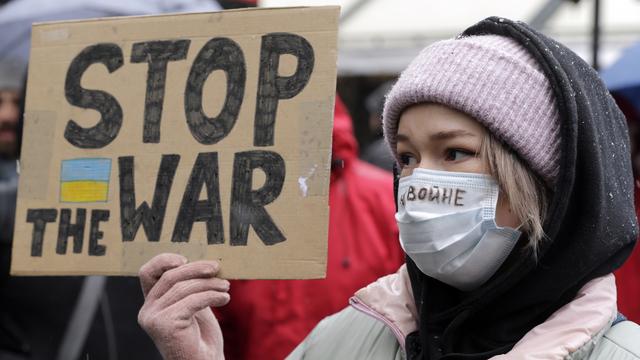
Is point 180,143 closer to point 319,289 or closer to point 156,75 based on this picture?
point 156,75

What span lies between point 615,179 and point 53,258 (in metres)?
1.30

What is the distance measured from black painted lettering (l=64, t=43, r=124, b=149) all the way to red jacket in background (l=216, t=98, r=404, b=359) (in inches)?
58.7

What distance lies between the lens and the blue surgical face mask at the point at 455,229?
2096 millimetres

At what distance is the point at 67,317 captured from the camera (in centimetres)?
349

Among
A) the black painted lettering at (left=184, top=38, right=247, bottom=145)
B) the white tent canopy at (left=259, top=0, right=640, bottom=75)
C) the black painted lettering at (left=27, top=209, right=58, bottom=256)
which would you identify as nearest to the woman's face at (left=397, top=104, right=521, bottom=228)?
the black painted lettering at (left=184, top=38, right=247, bottom=145)

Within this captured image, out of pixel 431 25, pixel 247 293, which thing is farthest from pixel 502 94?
pixel 431 25

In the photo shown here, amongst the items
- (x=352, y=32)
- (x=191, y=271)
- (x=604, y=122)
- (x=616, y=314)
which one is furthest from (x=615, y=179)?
(x=352, y=32)

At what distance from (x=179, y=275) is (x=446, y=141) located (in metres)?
0.64

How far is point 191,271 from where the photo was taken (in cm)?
226

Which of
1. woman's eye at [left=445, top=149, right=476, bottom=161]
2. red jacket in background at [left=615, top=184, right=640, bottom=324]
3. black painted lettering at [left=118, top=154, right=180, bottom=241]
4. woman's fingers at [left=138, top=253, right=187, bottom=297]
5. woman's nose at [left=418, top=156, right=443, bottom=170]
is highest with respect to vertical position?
Answer: woman's eye at [left=445, top=149, right=476, bottom=161]

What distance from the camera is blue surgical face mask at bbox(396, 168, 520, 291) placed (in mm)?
2096

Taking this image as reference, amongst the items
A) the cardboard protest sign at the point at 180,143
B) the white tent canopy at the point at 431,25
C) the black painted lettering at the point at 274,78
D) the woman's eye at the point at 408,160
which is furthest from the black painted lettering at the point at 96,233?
the white tent canopy at the point at 431,25

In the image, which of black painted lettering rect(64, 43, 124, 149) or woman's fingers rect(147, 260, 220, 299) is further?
black painted lettering rect(64, 43, 124, 149)

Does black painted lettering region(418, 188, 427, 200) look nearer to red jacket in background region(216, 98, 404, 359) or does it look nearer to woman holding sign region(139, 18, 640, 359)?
woman holding sign region(139, 18, 640, 359)
